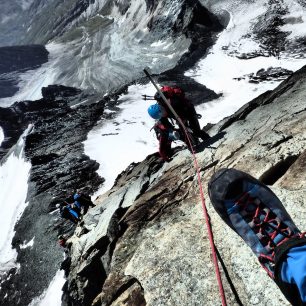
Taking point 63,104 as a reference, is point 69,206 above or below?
above

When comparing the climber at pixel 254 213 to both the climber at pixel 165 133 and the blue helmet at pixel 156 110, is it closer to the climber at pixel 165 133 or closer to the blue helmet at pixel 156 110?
the blue helmet at pixel 156 110

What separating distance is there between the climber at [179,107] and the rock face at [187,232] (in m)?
0.67

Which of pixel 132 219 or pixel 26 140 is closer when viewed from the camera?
pixel 132 219

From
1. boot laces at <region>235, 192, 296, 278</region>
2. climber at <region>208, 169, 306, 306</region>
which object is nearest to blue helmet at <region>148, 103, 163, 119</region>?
climber at <region>208, 169, 306, 306</region>

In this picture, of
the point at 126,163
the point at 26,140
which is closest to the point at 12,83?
the point at 26,140

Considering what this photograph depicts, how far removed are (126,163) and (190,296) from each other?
16.5 meters

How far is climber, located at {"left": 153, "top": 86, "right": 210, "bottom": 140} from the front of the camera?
7930mm

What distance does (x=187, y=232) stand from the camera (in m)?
5.22

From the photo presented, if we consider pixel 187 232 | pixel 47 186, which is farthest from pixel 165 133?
pixel 47 186

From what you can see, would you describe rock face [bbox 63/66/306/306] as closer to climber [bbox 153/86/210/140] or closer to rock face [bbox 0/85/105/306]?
climber [bbox 153/86/210/140]

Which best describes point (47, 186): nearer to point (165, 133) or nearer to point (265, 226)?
point (165, 133)

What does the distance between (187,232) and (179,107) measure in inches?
147

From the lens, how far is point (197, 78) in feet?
109

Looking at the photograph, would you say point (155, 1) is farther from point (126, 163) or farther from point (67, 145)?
point (126, 163)
